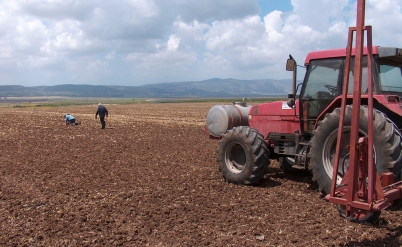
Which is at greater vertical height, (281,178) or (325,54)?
(325,54)

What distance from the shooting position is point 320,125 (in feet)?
19.9

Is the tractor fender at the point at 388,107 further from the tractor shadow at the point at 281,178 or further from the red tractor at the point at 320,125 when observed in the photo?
the tractor shadow at the point at 281,178

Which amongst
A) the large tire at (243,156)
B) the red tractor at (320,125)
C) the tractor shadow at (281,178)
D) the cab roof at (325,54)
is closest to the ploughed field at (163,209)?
the tractor shadow at (281,178)

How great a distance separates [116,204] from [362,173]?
377cm

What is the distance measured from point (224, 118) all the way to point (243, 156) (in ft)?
5.99

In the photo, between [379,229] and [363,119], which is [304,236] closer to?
[379,229]

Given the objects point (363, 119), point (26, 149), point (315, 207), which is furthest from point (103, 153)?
point (363, 119)

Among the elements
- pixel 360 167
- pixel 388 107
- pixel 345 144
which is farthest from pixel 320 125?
pixel 360 167

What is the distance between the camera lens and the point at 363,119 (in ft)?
18.1

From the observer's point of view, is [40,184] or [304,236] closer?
[304,236]

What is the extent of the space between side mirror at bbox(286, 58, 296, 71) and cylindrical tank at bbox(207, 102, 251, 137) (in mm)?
2764

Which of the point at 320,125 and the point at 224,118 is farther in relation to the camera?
the point at 224,118

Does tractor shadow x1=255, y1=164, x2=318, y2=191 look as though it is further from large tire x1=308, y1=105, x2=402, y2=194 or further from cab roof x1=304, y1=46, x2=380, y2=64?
cab roof x1=304, y1=46, x2=380, y2=64

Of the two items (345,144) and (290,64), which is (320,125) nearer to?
(345,144)
